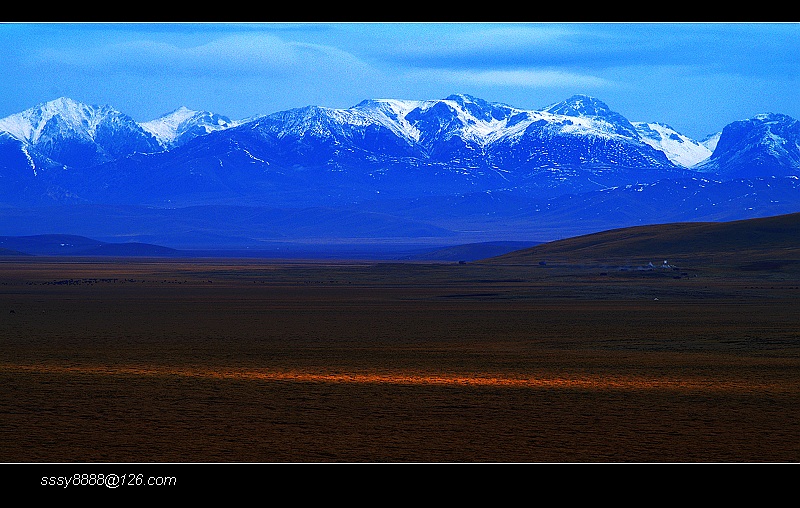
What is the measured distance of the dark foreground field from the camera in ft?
50.0

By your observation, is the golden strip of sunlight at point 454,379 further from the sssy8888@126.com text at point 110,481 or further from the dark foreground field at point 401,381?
the sssy8888@126.com text at point 110,481

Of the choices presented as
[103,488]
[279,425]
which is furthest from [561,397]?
[103,488]

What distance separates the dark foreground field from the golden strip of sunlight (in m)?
0.09

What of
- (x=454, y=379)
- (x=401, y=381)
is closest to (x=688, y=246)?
(x=454, y=379)

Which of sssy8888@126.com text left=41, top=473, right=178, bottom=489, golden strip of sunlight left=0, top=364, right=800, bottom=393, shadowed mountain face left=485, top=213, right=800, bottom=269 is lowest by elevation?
golden strip of sunlight left=0, top=364, right=800, bottom=393

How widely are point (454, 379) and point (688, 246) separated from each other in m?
80.3

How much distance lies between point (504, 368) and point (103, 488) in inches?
559

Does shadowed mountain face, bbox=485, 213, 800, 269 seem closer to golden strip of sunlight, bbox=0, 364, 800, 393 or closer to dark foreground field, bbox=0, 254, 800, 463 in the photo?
dark foreground field, bbox=0, 254, 800, 463

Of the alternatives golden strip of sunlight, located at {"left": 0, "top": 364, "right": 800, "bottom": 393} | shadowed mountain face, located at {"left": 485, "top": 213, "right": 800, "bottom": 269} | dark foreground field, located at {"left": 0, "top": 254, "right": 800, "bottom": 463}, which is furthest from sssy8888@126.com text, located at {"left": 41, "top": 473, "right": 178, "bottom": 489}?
shadowed mountain face, located at {"left": 485, "top": 213, "right": 800, "bottom": 269}

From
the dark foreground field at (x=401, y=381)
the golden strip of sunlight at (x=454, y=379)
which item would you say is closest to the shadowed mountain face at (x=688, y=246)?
the dark foreground field at (x=401, y=381)

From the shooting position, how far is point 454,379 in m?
22.2

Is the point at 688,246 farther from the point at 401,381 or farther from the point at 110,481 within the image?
the point at 110,481

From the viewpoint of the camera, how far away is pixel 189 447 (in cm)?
1497

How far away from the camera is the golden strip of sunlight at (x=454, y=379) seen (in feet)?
69.5
